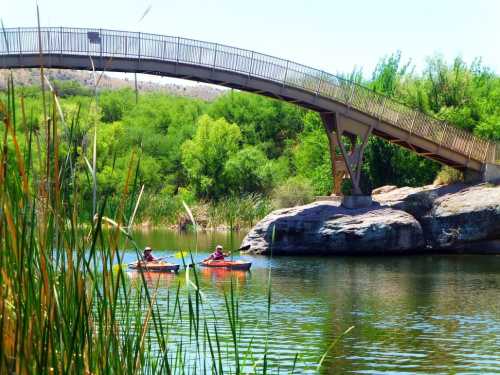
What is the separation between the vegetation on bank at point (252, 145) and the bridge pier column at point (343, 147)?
18.4 feet

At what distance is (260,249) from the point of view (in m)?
30.8

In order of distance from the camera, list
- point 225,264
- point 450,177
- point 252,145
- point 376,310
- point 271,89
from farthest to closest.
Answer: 1. point 252,145
2. point 450,177
3. point 271,89
4. point 225,264
5. point 376,310

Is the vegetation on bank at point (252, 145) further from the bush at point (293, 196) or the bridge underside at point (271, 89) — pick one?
the bridge underside at point (271, 89)

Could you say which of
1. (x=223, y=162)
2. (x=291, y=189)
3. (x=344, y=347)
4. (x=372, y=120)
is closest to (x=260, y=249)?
(x=372, y=120)

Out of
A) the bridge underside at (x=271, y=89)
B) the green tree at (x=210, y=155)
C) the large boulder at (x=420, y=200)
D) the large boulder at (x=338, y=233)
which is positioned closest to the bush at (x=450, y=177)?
the bridge underside at (x=271, y=89)

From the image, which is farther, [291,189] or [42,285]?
[291,189]

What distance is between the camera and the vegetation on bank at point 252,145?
41438mm

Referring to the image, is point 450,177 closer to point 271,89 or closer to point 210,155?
point 271,89

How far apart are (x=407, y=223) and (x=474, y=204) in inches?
82.1

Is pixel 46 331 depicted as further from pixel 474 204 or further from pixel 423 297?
pixel 474 204

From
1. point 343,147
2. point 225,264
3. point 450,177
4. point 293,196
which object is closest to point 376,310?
point 225,264

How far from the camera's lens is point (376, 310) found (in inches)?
728

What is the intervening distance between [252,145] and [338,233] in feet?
108

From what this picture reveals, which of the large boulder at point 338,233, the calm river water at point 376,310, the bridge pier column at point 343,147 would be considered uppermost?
the bridge pier column at point 343,147
